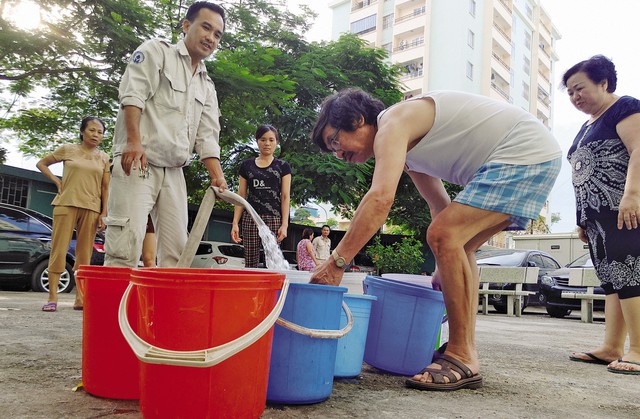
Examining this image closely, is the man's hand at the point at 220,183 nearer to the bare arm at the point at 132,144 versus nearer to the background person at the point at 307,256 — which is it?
the bare arm at the point at 132,144

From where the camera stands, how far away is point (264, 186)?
5238mm

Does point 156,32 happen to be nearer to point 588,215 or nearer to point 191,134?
point 191,134

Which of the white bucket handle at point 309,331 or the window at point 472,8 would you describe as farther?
the window at point 472,8

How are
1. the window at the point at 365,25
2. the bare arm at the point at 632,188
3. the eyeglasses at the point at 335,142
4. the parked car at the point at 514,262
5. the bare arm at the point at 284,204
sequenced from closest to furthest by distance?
the eyeglasses at the point at 335,142
the bare arm at the point at 632,188
the bare arm at the point at 284,204
the parked car at the point at 514,262
the window at the point at 365,25

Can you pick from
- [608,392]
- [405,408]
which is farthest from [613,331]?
[405,408]

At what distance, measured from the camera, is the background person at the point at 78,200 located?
515 cm

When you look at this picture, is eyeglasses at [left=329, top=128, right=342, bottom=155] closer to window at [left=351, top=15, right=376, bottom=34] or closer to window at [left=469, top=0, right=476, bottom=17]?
window at [left=469, top=0, right=476, bottom=17]

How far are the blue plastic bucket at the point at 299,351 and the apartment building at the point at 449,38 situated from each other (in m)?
32.1

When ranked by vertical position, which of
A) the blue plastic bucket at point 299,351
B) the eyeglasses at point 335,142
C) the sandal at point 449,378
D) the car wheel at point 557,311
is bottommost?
the car wheel at point 557,311

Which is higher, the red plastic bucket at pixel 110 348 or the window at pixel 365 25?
the window at pixel 365 25

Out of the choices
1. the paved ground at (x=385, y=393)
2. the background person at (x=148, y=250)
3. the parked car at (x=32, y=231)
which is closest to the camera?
the paved ground at (x=385, y=393)

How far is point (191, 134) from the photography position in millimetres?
3258

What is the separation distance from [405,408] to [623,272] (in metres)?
2.16

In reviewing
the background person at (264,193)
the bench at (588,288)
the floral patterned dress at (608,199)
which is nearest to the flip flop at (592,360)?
the floral patterned dress at (608,199)
